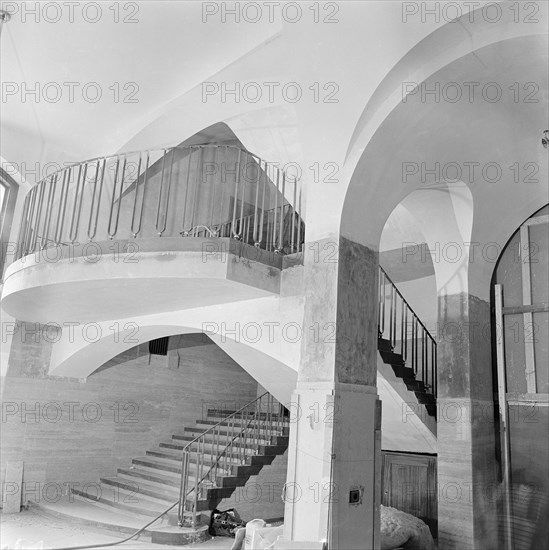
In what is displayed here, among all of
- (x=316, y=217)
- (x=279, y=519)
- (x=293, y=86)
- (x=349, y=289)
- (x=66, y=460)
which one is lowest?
(x=279, y=519)

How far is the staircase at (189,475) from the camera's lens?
356 inches

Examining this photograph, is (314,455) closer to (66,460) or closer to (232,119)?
(232,119)

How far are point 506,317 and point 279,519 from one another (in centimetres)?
619

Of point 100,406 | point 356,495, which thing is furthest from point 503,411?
point 100,406

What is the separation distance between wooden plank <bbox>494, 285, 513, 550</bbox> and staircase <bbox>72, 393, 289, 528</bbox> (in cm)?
434

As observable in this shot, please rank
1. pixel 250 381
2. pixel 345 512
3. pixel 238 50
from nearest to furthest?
pixel 345 512, pixel 238 50, pixel 250 381

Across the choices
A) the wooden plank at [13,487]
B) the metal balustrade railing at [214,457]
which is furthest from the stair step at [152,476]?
the wooden plank at [13,487]

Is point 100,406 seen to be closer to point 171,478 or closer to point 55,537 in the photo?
point 171,478

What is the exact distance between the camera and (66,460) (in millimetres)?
10562

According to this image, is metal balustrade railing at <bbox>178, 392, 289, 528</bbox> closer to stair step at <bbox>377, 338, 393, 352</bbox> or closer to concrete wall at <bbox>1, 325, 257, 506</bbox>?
concrete wall at <bbox>1, 325, 257, 506</bbox>

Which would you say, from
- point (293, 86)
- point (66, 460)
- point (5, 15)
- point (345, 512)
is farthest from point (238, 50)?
point (66, 460)

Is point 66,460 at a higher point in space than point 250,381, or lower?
lower

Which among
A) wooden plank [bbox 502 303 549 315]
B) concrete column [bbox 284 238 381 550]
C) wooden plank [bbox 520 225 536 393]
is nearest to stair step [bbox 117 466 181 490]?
concrete column [bbox 284 238 381 550]

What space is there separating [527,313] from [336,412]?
3711 mm
